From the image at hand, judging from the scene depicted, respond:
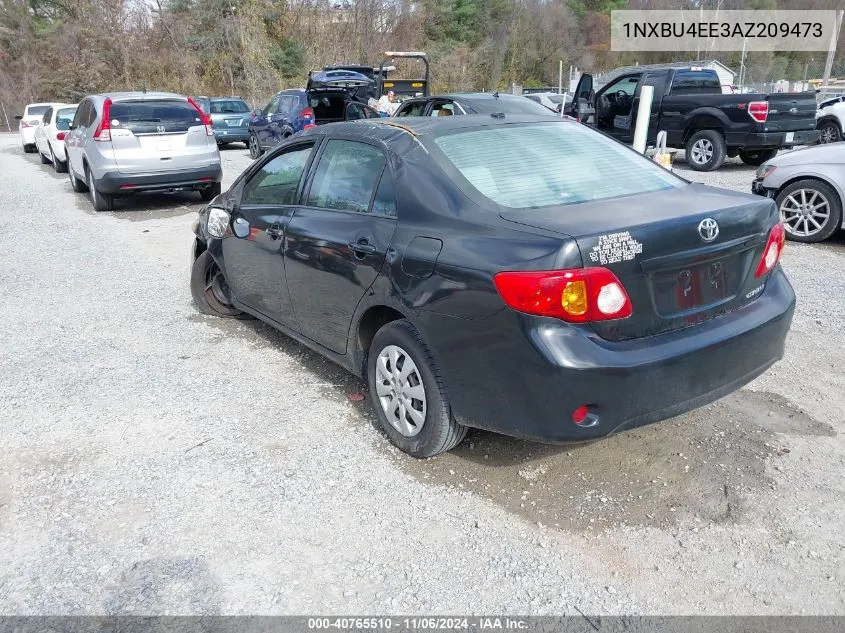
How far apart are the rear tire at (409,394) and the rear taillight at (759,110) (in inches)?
Result: 444

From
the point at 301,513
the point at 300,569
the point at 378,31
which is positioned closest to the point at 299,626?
the point at 300,569

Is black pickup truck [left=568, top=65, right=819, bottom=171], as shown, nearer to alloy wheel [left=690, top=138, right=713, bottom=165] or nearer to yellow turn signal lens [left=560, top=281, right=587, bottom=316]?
alloy wheel [left=690, top=138, right=713, bottom=165]

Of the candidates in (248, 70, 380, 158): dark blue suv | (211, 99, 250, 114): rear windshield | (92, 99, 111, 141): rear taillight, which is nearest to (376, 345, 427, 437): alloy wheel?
(92, 99, 111, 141): rear taillight

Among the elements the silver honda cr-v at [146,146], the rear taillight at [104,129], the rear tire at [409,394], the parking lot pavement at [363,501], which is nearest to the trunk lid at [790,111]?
the parking lot pavement at [363,501]

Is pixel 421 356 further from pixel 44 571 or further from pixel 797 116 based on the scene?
pixel 797 116

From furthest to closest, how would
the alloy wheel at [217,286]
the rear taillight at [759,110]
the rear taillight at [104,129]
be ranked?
1. the rear taillight at [759,110]
2. the rear taillight at [104,129]
3. the alloy wheel at [217,286]

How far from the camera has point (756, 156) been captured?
14445 millimetres

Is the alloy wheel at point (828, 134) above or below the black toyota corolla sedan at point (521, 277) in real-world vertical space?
below

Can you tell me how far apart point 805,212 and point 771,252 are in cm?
506

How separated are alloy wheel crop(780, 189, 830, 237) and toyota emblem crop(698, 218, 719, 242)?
17.3 ft

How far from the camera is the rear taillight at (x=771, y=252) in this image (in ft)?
11.0

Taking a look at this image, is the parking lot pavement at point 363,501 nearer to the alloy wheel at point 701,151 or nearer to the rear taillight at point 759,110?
the rear taillight at point 759,110

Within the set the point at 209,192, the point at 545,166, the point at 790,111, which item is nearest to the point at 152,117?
the point at 209,192

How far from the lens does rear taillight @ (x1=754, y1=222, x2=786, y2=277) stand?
3.35m
